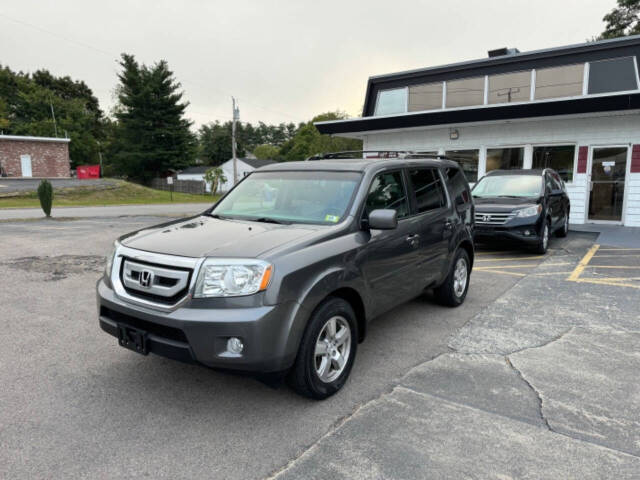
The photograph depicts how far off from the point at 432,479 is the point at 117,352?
3054 mm

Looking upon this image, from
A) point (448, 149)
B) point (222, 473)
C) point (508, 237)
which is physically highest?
point (448, 149)

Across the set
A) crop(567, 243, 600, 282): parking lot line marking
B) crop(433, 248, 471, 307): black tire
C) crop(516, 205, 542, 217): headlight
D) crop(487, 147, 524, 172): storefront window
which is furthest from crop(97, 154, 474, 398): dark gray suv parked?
crop(487, 147, 524, 172): storefront window

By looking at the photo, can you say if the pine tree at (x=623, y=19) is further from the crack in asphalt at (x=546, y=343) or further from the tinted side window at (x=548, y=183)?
the crack in asphalt at (x=546, y=343)

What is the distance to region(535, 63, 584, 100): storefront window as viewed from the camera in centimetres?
1448

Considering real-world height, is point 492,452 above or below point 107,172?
below

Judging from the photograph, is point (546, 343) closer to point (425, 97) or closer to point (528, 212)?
point (528, 212)

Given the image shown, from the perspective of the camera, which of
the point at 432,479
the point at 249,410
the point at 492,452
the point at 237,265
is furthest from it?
the point at 249,410

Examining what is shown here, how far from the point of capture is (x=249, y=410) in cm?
310


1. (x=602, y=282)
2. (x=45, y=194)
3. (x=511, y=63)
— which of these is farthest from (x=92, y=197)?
(x=602, y=282)

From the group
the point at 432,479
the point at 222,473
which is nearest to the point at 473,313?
the point at 432,479

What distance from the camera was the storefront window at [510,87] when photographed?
15.4 metres

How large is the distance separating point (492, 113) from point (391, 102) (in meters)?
5.91

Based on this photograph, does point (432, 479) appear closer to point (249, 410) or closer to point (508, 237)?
point (249, 410)

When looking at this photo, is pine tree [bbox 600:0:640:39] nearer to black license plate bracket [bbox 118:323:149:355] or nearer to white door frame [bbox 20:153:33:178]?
black license plate bracket [bbox 118:323:149:355]
